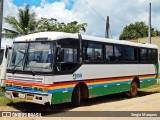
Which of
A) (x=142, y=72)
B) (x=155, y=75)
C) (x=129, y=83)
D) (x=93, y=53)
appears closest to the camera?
(x=93, y=53)

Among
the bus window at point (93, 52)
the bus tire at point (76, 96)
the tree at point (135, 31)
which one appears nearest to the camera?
the bus tire at point (76, 96)

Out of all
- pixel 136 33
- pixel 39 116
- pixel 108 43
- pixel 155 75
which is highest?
pixel 136 33

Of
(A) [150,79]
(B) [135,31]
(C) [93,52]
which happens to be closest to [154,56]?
(A) [150,79]

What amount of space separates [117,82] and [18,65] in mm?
5624

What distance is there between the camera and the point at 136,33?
7512 cm

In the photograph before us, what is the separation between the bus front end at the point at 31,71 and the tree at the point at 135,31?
6334 centimetres

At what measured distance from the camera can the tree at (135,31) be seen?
2936 inches

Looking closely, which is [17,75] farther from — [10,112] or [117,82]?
[117,82]

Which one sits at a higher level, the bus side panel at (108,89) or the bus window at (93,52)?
the bus window at (93,52)

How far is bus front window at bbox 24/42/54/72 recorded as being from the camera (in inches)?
474

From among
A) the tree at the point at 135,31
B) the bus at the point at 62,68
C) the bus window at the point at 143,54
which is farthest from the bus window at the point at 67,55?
the tree at the point at 135,31

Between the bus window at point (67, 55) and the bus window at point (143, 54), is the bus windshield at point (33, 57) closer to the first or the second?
the bus window at point (67, 55)

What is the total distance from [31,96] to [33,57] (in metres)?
1.43

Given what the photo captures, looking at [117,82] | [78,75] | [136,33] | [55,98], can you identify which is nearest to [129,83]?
[117,82]
